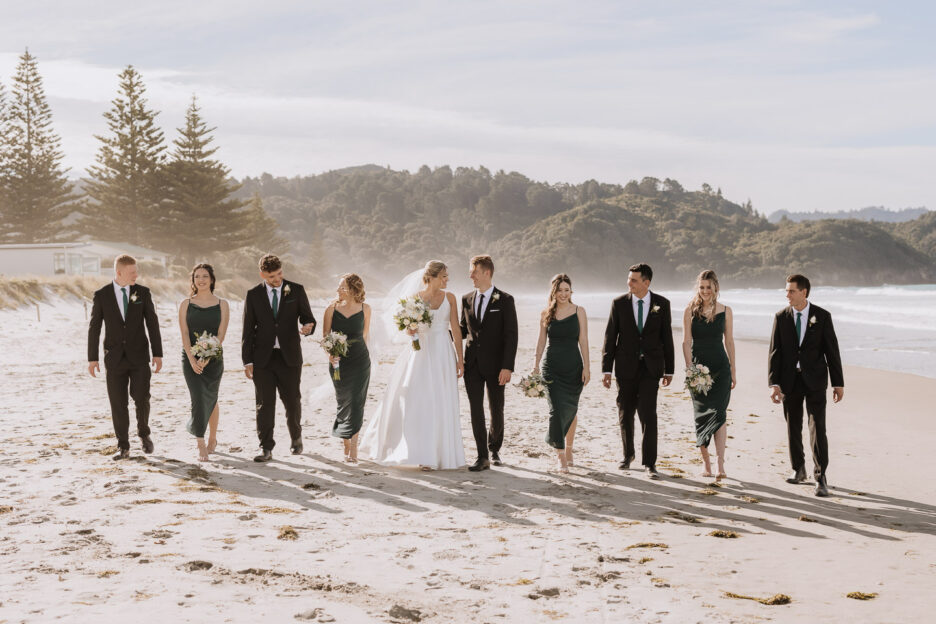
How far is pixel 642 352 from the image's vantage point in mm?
6863

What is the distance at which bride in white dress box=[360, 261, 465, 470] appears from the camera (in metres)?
6.92

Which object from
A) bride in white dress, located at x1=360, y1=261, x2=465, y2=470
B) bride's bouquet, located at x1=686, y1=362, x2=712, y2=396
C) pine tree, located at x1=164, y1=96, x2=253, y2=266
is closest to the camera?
bride's bouquet, located at x1=686, y1=362, x2=712, y2=396

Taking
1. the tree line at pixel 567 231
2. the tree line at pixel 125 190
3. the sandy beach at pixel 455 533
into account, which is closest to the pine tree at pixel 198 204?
the tree line at pixel 125 190

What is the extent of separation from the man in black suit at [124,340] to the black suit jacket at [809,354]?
5.49m

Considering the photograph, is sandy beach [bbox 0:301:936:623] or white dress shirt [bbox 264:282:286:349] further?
white dress shirt [bbox 264:282:286:349]

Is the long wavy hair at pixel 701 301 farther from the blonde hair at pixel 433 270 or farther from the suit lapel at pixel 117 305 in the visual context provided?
the suit lapel at pixel 117 305

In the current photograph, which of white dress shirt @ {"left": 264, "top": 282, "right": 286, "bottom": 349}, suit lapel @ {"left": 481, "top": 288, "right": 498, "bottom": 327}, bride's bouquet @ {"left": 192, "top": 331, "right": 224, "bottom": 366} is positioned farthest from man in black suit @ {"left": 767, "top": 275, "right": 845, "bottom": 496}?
bride's bouquet @ {"left": 192, "top": 331, "right": 224, "bottom": 366}

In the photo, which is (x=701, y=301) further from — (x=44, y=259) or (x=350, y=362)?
(x=44, y=259)

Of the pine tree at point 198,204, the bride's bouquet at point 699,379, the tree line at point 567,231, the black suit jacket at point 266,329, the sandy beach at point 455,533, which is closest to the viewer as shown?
the sandy beach at point 455,533

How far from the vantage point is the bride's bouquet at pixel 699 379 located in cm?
658

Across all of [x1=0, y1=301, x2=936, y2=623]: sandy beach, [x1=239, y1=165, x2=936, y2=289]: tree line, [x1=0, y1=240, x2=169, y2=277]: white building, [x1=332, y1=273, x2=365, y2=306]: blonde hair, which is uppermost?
[x1=239, y1=165, x2=936, y2=289]: tree line

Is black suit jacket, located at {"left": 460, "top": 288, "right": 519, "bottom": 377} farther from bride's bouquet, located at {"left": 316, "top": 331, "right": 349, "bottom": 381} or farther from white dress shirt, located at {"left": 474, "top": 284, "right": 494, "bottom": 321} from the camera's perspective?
bride's bouquet, located at {"left": 316, "top": 331, "right": 349, "bottom": 381}

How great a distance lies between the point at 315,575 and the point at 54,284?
22904 mm

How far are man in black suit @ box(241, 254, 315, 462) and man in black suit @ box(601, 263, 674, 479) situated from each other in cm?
282
